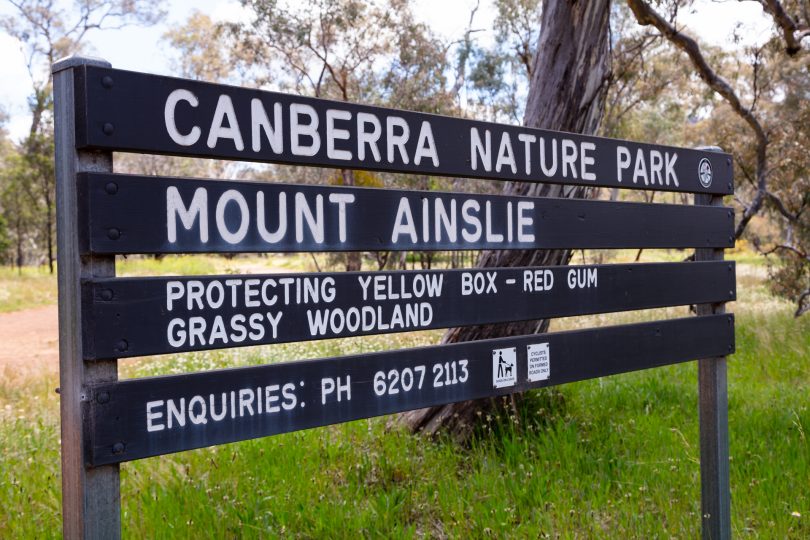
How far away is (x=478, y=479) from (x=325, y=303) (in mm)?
1933

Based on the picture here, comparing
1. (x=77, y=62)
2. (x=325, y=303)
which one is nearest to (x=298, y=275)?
(x=325, y=303)

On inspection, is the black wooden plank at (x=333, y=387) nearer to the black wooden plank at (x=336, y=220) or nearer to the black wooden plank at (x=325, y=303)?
the black wooden plank at (x=325, y=303)

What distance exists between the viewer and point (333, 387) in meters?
2.15

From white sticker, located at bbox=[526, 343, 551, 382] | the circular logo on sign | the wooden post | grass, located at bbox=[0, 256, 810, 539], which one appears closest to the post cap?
the wooden post

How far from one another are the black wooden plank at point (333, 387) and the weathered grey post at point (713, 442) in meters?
0.37

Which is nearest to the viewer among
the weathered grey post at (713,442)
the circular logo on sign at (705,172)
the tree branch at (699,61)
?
the weathered grey post at (713,442)

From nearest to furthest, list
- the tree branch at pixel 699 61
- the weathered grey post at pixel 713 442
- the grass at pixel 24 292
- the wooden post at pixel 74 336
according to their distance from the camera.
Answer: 1. the wooden post at pixel 74 336
2. the weathered grey post at pixel 713 442
3. the tree branch at pixel 699 61
4. the grass at pixel 24 292

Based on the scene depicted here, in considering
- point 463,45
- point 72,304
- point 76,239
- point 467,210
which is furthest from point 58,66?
point 463,45

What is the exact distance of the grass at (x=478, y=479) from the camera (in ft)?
10.7

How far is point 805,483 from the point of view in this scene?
3826 mm

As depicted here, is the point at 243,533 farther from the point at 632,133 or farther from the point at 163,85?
the point at 632,133

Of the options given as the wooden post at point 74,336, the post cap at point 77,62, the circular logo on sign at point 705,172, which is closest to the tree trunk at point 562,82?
the circular logo on sign at point 705,172

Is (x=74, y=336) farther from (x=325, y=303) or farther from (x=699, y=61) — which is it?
(x=699, y=61)

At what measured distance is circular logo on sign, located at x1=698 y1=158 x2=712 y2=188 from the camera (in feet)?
10.8
